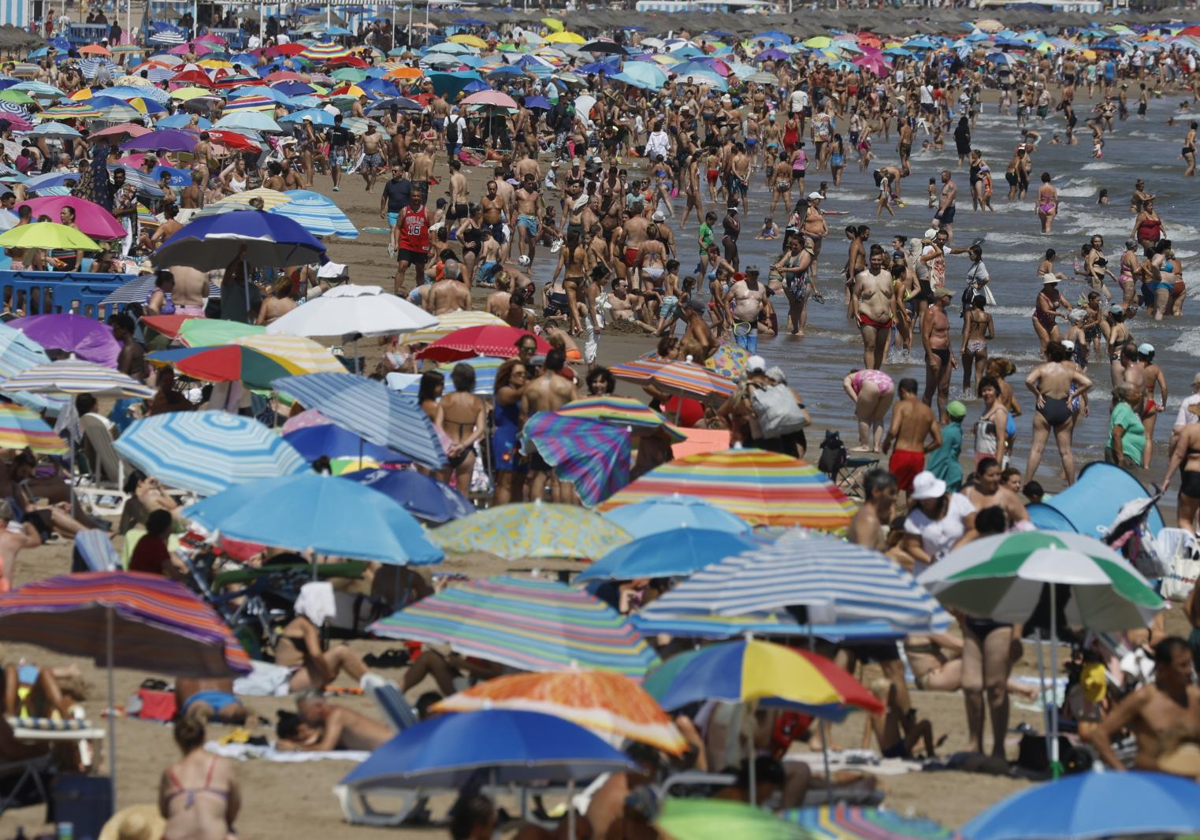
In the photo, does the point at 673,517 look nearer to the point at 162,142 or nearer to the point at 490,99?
the point at 162,142

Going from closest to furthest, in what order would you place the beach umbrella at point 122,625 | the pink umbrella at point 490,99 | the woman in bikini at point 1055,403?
the beach umbrella at point 122,625
the woman in bikini at point 1055,403
the pink umbrella at point 490,99

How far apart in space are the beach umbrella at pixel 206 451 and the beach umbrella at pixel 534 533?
1.25m

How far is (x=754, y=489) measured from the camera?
9664 mm

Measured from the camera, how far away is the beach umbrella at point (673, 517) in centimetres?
895

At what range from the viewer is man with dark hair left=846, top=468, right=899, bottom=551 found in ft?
30.2

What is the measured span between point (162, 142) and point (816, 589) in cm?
1958

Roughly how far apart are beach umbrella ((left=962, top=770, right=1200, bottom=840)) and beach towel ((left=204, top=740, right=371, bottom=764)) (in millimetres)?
3373

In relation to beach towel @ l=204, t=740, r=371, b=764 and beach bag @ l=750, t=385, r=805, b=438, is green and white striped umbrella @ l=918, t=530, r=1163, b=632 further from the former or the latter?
beach bag @ l=750, t=385, r=805, b=438

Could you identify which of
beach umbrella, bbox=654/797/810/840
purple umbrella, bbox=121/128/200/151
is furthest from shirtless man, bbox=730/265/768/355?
beach umbrella, bbox=654/797/810/840

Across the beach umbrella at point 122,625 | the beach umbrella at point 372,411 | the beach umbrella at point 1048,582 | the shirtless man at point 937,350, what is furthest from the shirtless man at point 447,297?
the beach umbrella at point 122,625

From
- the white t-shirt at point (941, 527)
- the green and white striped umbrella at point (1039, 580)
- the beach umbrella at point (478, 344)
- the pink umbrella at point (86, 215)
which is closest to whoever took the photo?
the green and white striped umbrella at point (1039, 580)

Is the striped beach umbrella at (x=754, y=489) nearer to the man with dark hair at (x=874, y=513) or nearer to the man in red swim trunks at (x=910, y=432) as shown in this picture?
the man with dark hair at (x=874, y=513)

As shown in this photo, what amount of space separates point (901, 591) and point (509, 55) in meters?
37.5

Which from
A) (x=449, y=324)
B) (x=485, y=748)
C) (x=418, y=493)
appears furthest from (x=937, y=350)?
(x=485, y=748)
